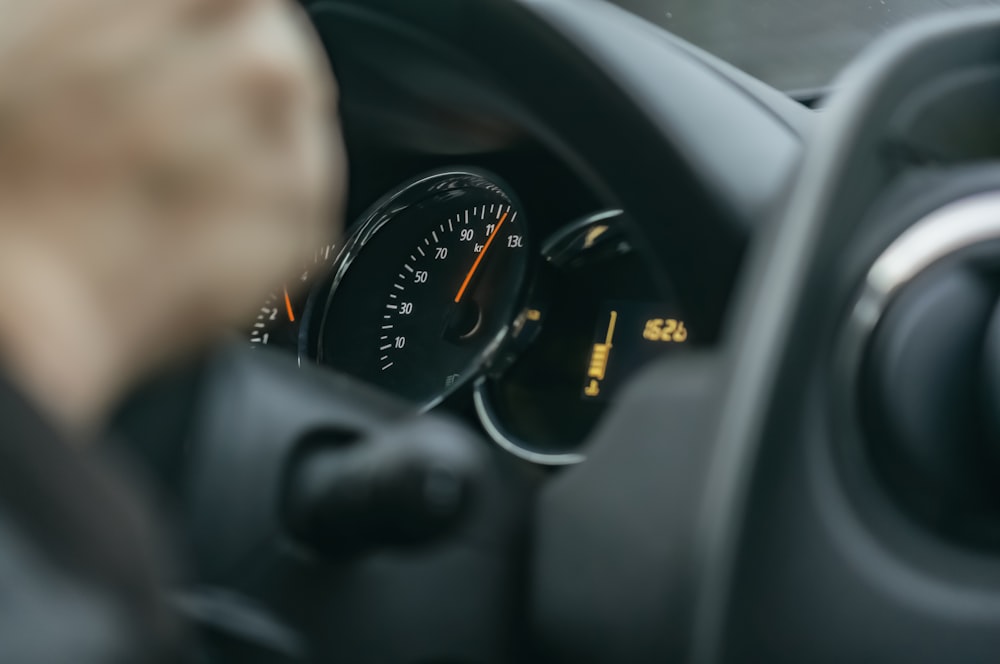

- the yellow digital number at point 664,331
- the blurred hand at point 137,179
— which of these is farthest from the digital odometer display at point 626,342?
the blurred hand at point 137,179

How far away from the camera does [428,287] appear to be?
1751 millimetres

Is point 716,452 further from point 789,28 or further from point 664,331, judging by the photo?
point 789,28

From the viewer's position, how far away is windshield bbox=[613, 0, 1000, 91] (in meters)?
1.53

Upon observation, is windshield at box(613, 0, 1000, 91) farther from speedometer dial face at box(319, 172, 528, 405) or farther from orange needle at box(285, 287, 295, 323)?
orange needle at box(285, 287, 295, 323)

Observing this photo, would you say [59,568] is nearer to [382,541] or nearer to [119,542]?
[119,542]

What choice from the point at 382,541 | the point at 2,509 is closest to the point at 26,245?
the point at 2,509

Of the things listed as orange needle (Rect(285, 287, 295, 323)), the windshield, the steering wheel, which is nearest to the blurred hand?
the steering wheel

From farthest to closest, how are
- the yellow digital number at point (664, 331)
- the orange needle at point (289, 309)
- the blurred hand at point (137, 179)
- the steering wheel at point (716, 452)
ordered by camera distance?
the orange needle at point (289, 309) → the yellow digital number at point (664, 331) → the steering wheel at point (716, 452) → the blurred hand at point (137, 179)

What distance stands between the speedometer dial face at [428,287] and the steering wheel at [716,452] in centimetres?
95

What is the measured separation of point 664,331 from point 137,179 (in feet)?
3.93

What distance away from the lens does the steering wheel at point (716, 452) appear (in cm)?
58

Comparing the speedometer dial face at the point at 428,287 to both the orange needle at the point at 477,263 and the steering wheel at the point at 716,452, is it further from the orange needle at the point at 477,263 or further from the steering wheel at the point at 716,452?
the steering wheel at the point at 716,452

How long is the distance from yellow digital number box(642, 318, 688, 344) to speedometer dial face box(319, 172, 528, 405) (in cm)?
25

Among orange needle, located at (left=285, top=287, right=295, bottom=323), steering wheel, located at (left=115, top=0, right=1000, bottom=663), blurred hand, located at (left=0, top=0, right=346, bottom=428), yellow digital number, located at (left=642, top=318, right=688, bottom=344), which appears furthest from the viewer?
orange needle, located at (left=285, top=287, right=295, bottom=323)
